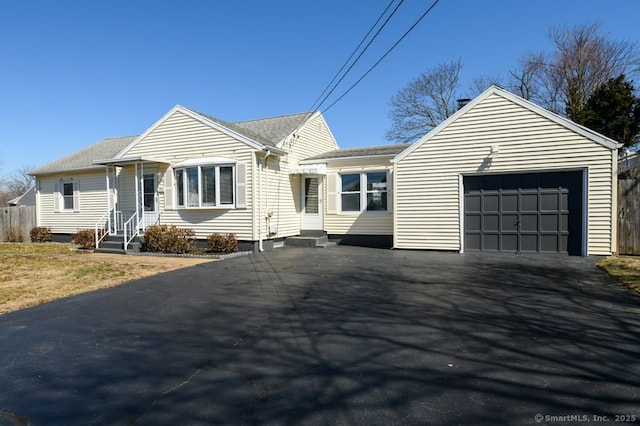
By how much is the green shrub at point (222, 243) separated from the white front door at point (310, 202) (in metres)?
3.58

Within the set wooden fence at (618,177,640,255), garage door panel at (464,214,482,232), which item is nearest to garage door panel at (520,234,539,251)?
garage door panel at (464,214,482,232)

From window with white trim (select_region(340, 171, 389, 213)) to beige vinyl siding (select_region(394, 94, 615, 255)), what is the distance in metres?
1.34

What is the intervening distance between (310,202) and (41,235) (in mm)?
13296

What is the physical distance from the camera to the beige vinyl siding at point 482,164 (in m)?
10.2

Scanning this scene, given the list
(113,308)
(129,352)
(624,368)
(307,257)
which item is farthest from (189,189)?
(624,368)

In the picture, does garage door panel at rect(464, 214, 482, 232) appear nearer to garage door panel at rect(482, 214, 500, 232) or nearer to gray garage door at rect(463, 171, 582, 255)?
gray garage door at rect(463, 171, 582, 255)

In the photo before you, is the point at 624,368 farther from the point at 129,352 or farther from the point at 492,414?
the point at 129,352

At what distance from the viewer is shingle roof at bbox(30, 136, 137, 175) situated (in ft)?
58.6

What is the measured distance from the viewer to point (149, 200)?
48.9 feet

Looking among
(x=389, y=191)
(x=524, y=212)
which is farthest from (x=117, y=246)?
(x=524, y=212)

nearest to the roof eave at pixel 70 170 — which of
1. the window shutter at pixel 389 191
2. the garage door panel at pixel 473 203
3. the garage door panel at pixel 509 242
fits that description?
the window shutter at pixel 389 191

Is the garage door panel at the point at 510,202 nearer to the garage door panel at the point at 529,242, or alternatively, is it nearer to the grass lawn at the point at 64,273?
the garage door panel at the point at 529,242

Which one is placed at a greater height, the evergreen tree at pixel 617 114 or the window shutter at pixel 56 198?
the evergreen tree at pixel 617 114

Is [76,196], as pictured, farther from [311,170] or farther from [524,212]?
[524,212]
